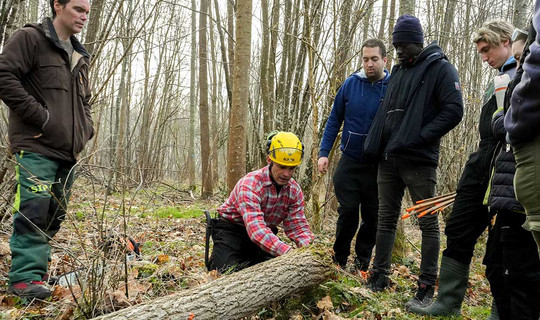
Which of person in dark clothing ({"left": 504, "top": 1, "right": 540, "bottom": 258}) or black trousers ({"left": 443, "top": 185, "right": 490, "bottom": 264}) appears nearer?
person in dark clothing ({"left": 504, "top": 1, "right": 540, "bottom": 258})

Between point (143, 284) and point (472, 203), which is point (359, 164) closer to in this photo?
point (472, 203)

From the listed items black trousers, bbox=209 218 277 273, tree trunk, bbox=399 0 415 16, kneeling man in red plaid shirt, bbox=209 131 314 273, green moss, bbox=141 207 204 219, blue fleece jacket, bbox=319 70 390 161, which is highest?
tree trunk, bbox=399 0 415 16

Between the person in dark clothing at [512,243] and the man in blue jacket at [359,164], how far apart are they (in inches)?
60.5

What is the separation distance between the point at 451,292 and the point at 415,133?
1.31m

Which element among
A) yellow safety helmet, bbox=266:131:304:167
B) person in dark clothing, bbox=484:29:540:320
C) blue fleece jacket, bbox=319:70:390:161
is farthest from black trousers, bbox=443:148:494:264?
yellow safety helmet, bbox=266:131:304:167

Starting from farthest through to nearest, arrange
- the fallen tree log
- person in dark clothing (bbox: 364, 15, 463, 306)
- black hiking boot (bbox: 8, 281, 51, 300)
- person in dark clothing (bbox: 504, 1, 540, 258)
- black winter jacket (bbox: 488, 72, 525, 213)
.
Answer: person in dark clothing (bbox: 364, 15, 463, 306) → black hiking boot (bbox: 8, 281, 51, 300) → black winter jacket (bbox: 488, 72, 525, 213) → the fallen tree log → person in dark clothing (bbox: 504, 1, 540, 258)

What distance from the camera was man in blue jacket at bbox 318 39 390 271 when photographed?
13.8ft

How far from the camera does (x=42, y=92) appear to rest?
10.3 ft

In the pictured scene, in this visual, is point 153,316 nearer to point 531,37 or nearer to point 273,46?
point 531,37

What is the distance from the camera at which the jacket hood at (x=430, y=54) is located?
3617mm

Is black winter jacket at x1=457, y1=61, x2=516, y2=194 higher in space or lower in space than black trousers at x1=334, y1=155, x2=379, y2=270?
higher

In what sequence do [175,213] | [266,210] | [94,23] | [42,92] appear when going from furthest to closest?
1. [175,213]
2. [94,23]
3. [266,210]
4. [42,92]

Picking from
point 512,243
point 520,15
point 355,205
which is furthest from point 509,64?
point 520,15

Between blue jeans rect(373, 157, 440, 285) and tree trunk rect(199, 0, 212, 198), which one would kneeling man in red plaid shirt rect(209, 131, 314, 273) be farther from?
tree trunk rect(199, 0, 212, 198)
